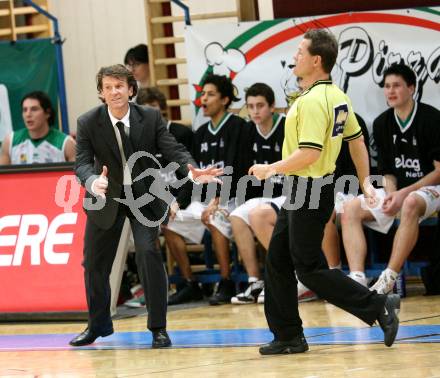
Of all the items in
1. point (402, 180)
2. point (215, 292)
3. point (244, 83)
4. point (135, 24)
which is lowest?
point (215, 292)

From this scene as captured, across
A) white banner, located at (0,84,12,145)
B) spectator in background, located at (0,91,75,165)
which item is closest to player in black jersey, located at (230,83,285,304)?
spectator in background, located at (0,91,75,165)

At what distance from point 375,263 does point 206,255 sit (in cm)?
147

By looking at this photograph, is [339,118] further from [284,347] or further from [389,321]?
[284,347]

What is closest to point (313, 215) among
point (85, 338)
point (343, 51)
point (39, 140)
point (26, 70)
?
point (85, 338)

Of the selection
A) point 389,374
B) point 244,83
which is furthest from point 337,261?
point 389,374

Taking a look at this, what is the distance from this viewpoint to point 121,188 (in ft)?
21.6

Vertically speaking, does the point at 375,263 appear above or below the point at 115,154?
below

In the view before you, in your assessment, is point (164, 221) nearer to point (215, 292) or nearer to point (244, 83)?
point (215, 292)

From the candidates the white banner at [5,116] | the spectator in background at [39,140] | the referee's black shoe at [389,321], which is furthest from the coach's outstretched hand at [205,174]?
the white banner at [5,116]

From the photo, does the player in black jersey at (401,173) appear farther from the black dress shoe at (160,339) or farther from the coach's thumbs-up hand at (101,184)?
the coach's thumbs-up hand at (101,184)

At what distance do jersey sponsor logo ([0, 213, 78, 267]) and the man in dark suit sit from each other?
129 cm

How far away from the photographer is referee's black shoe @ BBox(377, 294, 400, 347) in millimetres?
5684

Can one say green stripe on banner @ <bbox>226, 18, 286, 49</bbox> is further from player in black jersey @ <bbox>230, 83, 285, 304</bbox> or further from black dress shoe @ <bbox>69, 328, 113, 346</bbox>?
black dress shoe @ <bbox>69, 328, 113, 346</bbox>

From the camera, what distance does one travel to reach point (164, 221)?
6672 mm
